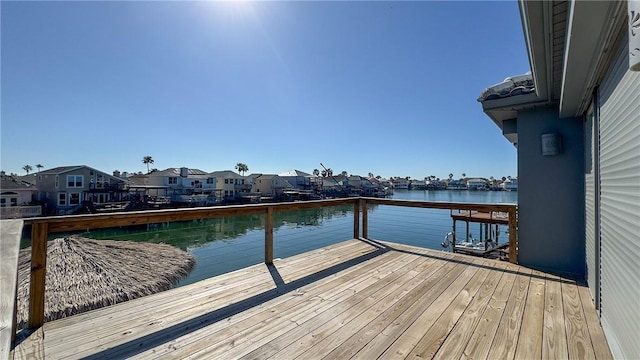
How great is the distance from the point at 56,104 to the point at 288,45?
9095 millimetres

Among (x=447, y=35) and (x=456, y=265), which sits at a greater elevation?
(x=447, y=35)

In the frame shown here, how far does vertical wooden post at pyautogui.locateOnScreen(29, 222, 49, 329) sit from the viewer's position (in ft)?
5.74

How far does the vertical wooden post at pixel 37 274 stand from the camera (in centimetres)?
175

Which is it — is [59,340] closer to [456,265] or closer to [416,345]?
[416,345]

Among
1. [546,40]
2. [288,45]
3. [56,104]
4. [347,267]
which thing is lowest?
[347,267]

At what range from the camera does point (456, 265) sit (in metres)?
3.27

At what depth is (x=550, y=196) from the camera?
10.1 feet

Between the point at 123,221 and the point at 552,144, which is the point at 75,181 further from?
the point at 552,144

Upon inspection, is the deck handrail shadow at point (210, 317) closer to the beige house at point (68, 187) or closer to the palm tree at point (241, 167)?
the beige house at point (68, 187)

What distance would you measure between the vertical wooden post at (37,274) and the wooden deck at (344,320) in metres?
0.11

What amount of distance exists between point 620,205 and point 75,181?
1201 inches

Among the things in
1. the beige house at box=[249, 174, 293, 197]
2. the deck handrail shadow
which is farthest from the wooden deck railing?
the beige house at box=[249, 174, 293, 197]

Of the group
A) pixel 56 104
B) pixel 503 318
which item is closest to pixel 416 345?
pixel 503 318

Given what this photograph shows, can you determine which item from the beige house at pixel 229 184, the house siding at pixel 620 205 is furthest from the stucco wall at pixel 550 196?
the beige house at pixel 229 184
